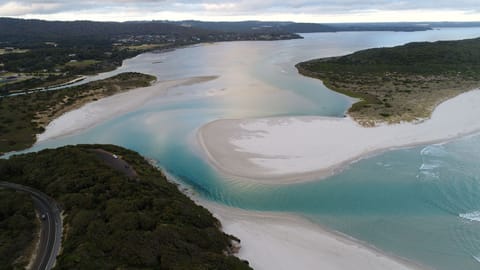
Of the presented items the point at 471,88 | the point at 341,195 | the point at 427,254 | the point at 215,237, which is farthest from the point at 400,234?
the point at 471,88

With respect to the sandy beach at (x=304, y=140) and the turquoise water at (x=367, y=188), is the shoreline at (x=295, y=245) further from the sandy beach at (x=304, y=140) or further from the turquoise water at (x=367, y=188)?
the sandy beach at (x=304, y=140)

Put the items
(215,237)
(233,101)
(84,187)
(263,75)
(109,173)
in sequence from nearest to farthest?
1. (215,237)
2. (84,187)
3. (109,173)
4. (233,101)
5. (263,75)

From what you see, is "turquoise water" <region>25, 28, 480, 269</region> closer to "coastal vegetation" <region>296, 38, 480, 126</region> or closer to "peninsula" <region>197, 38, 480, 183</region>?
"peninsula" <region>197, 38, 480, 183</region>

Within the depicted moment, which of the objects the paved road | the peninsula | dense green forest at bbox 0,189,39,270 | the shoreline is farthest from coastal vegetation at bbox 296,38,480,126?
dense green forest at bbox 0,189,39,270

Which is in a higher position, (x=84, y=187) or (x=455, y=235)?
(x=84, y=187)

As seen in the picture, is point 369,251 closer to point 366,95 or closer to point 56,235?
point 56,235

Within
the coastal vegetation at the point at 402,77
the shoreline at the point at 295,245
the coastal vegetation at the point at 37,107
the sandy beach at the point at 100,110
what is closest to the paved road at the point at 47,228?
the shoreline at the point at 295,245
